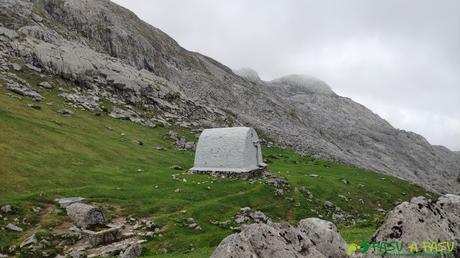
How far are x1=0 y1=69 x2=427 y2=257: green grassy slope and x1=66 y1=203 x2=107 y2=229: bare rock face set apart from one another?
0.98 metres

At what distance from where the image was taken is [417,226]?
39.7ft

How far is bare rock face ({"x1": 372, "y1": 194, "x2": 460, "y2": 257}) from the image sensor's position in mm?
11938

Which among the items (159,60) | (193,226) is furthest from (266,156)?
(159,60)

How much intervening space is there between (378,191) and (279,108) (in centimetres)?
9505

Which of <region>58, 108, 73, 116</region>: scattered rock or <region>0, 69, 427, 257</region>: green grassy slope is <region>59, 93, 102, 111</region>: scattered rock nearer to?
<region>0, 69, 427, 257</region>: green grassy slope

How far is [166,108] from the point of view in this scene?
110 metres

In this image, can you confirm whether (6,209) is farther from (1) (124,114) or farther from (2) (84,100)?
(1) (124,114)

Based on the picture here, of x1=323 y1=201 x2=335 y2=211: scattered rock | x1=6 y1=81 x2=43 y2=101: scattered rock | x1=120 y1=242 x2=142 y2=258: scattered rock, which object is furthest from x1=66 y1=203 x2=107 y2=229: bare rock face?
x1=6 y1=81 x2=43 y2=101: scattered rock

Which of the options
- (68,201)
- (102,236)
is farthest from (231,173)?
(102,236)

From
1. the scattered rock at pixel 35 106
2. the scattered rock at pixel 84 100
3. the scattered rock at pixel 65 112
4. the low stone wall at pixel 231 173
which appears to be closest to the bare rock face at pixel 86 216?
the low stone wall at pixel 231 173

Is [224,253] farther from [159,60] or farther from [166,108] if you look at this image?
[159,60]

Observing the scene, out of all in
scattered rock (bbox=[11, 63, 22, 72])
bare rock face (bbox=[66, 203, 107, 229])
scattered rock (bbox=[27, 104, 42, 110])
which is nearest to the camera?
bare rock face (bbox=[66, 203, 107, 229])

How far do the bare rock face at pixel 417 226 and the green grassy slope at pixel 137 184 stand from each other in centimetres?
1296

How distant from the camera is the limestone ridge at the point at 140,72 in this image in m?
102
